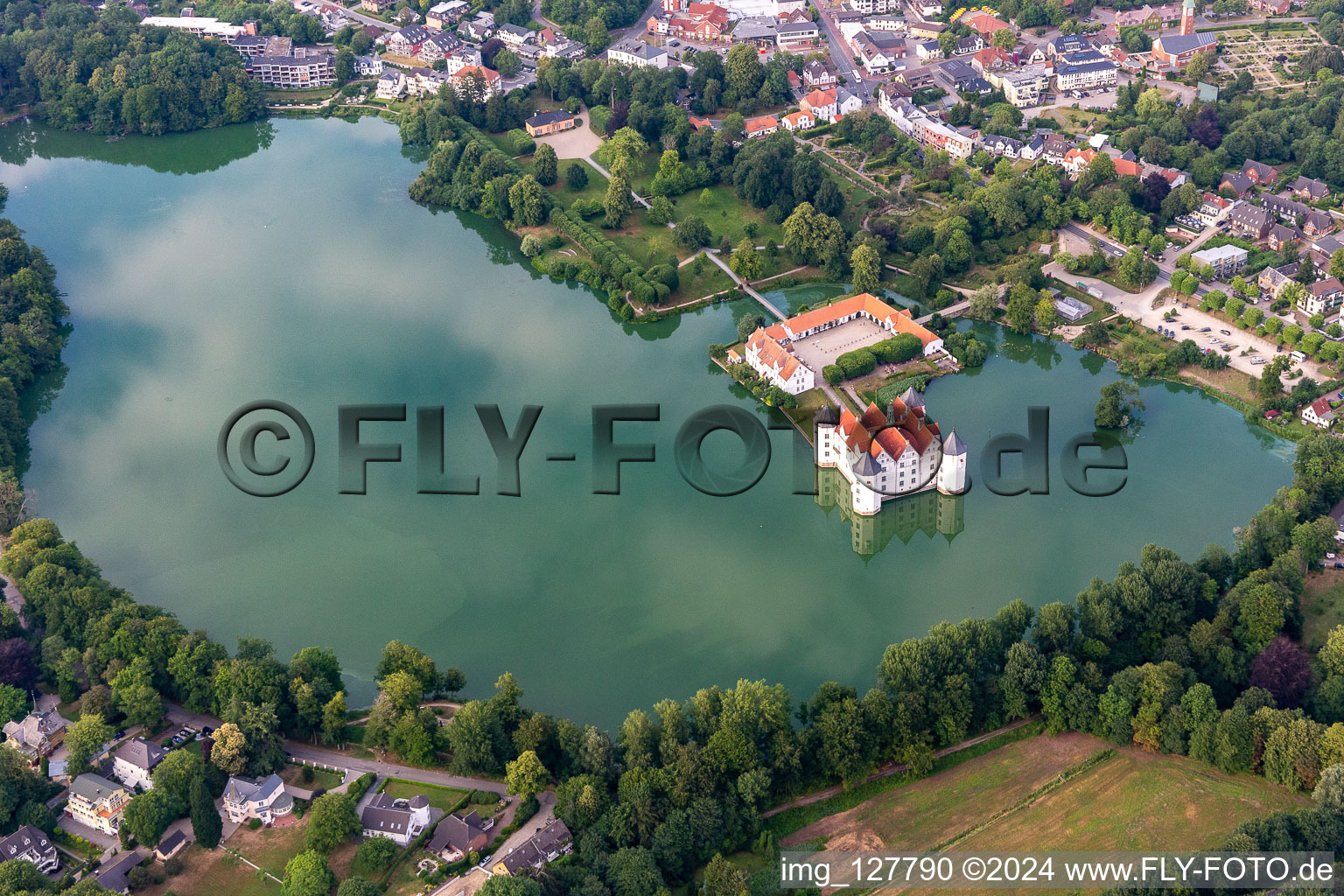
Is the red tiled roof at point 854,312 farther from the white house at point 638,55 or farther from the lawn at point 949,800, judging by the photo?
the white house at point 638,55

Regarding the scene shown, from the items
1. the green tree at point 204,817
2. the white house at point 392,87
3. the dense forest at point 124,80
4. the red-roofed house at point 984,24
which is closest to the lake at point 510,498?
the green tree at point 204,817

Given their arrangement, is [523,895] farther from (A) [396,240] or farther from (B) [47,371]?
(A) [396,240]

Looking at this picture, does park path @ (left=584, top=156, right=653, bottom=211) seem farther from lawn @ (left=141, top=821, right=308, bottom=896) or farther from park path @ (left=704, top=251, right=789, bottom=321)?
lawn @ (left=141, top=821, right=308, bottom=896)

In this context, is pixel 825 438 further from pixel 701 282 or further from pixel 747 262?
pixel 701 282

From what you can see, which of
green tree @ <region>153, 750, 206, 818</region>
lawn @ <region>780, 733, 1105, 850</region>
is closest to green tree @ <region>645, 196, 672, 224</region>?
lawn @ <region>780, 733, 1105, 850</region>

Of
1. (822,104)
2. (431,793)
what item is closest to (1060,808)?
(431,793)

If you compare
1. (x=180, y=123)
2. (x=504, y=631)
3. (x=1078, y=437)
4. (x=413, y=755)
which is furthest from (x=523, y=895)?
(x=180, y=123)

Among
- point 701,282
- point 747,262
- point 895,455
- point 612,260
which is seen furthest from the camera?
point 612,260
